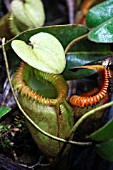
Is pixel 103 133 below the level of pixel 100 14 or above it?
below

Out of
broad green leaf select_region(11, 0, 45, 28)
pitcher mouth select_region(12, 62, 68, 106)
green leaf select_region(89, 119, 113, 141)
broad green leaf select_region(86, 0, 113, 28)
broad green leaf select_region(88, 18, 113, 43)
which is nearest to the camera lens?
green leaf select_region(89, 119, 113, 141)

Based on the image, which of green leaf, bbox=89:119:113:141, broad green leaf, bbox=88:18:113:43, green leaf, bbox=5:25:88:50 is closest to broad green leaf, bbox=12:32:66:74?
green leaf, bbox=5:25:88:50

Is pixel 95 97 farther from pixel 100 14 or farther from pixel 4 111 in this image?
pixel 100 14

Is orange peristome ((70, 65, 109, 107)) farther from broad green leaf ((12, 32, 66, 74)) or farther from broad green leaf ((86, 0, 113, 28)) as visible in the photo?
broad green leaf ((86, 0, 113, 28))

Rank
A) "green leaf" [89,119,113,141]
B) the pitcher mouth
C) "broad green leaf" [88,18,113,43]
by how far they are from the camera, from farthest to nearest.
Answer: "broad green leaf" [88,18,113,43] < the pitcher mouth < "green leaf" [89,119,113,141]

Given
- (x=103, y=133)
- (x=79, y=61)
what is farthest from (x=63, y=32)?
(x=103, y=133)

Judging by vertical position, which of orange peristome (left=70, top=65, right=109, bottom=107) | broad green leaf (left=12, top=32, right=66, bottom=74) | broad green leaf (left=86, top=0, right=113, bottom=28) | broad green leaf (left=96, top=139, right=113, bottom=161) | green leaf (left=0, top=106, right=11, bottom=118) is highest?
broad green leaf (left=86, top=0, right=113, bottom=28)

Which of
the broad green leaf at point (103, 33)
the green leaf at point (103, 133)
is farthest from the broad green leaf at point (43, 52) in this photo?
the green leaf at point (103, 133)
